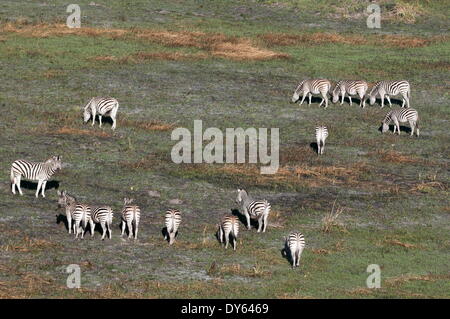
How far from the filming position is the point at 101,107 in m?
63.2

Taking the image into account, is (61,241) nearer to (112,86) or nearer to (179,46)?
(112,86)

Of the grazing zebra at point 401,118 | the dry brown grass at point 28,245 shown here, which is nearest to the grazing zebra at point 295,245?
the dry brown grass at point 28,245

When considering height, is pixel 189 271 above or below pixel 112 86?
below

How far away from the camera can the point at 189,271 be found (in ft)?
141

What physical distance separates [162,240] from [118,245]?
78.4 inches

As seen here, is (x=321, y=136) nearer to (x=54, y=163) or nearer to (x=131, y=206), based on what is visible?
(x=54, y=163)

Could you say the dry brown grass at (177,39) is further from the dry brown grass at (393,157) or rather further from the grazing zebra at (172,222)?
the grazing zebra at (172,222)

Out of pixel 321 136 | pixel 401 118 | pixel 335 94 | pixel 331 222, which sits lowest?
pixel 331 222

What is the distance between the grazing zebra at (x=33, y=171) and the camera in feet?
169

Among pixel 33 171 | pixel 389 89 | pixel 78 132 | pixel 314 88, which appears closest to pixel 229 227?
pixel 33 171

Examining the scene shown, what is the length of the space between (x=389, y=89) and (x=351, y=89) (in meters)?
2.49

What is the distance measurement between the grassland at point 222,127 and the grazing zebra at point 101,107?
85cm
